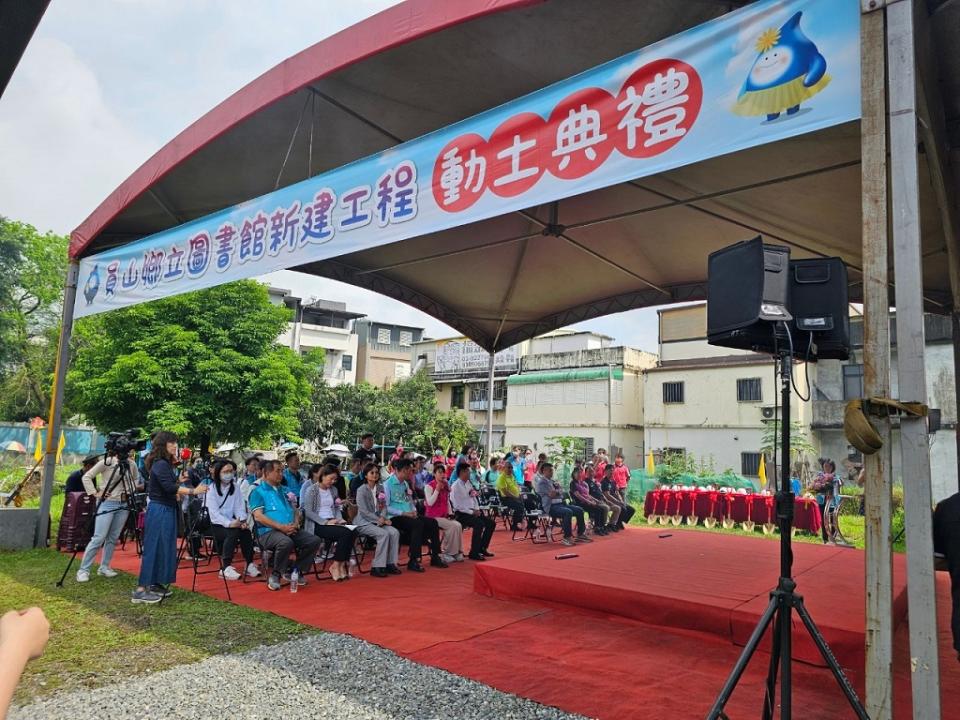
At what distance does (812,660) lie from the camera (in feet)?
12.6

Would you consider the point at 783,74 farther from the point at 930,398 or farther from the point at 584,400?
A: the point at 584,400

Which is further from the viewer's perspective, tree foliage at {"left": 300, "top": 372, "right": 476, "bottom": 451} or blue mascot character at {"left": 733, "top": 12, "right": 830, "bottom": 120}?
tree foliage at {"left": 300, "top": 372, "right": 476, "bottom": 451}

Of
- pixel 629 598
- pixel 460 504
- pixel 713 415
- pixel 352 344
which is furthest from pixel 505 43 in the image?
pixel 352 344

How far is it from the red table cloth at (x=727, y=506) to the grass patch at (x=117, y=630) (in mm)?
8868

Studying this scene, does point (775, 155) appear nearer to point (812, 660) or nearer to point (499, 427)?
point (812, 660)

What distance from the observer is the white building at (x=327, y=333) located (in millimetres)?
37062

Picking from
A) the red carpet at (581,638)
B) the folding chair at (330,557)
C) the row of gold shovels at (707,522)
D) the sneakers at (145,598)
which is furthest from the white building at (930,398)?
the sneakers at (145,598)

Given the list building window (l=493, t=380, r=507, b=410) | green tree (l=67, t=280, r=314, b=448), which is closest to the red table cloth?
green tree (l=67, t=280, r=314, b=448)

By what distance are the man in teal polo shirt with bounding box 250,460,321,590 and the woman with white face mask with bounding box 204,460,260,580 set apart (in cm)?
44

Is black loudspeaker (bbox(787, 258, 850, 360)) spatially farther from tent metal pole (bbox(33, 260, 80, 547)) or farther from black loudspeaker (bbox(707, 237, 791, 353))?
A: tent metal pole (bbox(33, 260, 80, 547))

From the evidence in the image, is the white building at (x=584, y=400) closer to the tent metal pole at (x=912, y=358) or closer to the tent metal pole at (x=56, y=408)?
the tent metal pole at (x=56, y=408)

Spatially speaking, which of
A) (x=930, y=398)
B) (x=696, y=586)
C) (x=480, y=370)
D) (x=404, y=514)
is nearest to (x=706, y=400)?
(x=930, y=398)

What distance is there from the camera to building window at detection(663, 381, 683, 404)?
22.2 m

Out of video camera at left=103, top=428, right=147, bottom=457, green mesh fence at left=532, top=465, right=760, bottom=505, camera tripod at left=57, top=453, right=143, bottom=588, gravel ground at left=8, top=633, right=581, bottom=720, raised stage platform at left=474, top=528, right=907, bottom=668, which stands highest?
video camera at left=103, top=428, right=147, bottom=457
